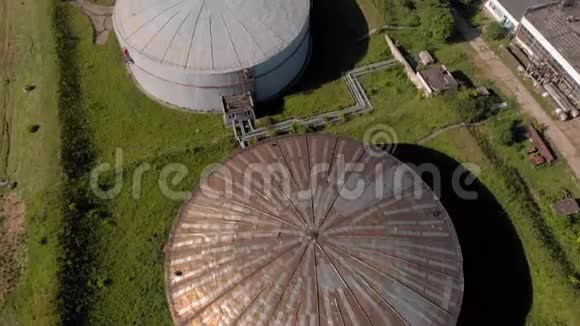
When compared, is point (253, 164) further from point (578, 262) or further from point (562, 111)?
point (562, 111)

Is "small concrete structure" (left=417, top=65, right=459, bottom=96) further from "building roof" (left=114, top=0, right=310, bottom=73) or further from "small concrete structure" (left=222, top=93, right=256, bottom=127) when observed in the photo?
"small concrete structure" (left=222, top=93, right=256, bottom=127)

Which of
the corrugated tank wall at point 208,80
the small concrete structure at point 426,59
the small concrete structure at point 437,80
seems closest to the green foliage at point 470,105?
the small concrete structure at point 437,80

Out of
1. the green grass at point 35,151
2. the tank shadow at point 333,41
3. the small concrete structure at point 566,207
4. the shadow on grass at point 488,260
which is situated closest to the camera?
the shadow on grass at point 488,260

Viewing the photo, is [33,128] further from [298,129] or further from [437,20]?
[437,20]

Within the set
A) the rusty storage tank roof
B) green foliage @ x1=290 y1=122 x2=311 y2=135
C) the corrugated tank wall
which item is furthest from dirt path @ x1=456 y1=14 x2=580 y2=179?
green foliage @ x1=290 y1=122 x2=311 y2=135

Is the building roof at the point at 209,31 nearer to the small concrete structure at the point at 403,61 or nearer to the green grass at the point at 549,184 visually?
the small concrete structure at the point at 403,61

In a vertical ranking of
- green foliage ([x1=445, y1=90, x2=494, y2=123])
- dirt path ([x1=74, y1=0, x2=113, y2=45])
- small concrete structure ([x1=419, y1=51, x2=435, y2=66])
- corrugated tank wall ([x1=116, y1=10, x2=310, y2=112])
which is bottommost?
green foliage ([x1=445, y1=90, x2=494, y2=123])
